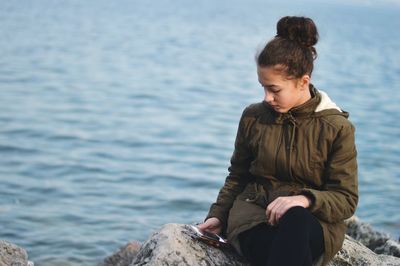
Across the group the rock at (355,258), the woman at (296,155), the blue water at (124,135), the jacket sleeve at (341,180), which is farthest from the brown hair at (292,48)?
the rock at (355,258)

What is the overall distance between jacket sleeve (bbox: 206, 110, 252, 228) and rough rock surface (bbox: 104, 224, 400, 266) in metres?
0.25

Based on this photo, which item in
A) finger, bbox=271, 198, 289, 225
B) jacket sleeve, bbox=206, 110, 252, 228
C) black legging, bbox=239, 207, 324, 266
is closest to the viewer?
black legging, bbox=239, 207, 324, 266

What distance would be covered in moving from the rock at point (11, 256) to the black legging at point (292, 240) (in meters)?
1.86

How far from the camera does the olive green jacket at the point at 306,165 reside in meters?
4.41

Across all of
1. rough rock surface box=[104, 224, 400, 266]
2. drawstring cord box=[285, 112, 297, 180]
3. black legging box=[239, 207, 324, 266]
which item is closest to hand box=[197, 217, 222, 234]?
rough rock surface box=[104, 224, 400, 266]

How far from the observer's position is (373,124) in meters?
21.6

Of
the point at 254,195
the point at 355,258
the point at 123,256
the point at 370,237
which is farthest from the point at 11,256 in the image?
the point at 370,237

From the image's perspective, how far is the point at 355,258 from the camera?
4922 mm

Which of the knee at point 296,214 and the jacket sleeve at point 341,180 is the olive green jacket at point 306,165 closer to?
the jacket sleeve at point 341,180

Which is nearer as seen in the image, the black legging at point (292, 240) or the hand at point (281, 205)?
the black legging at point (292, 240)

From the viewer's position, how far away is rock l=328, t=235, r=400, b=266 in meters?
4.88

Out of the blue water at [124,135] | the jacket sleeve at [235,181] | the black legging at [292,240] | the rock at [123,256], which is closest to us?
the black legging at [292,240]

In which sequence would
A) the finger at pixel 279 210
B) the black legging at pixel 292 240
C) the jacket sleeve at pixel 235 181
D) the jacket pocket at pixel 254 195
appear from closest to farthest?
the black legging at pixel 292 240 → the finger at pixel 279 210 → the jacket pocket at pixel 254 195 → the jacket sleeve at pixel 235 181

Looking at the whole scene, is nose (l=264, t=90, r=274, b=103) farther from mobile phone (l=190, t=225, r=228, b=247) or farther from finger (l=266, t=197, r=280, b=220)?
mobile phone (l=190, t=225, r=228, b=247)
